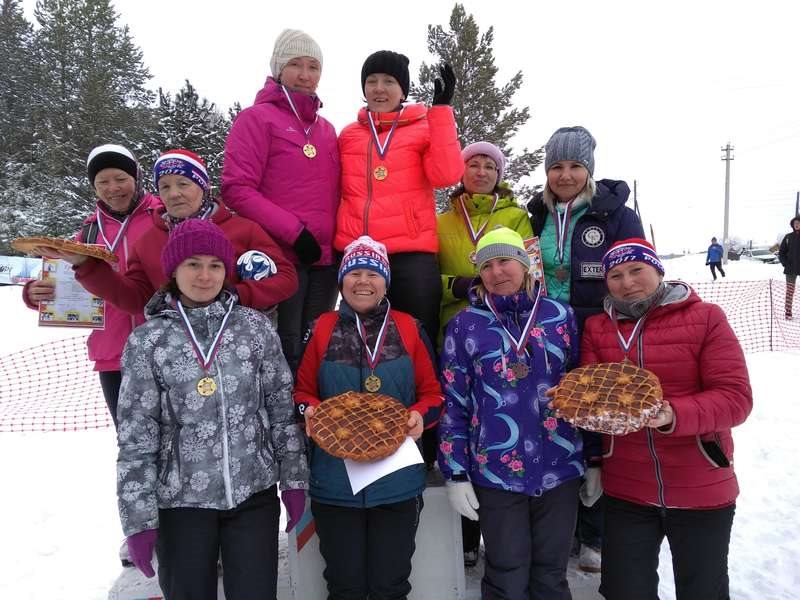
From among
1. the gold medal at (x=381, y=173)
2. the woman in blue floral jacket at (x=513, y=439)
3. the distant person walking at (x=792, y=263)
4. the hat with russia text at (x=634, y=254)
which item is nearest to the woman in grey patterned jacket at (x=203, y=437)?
the woman in blue floral jacket at (x=513, y=439)

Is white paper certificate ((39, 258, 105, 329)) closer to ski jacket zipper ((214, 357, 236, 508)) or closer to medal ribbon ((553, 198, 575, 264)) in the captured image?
ski jacket zipper ((214, 357, 236, 508))

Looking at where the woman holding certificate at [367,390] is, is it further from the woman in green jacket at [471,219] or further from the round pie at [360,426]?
the woman in green jacket at [471,219]

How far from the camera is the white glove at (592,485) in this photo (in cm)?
276

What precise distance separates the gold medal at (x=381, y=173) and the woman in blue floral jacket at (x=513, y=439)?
0.95 meters

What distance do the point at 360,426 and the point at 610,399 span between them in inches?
44.0

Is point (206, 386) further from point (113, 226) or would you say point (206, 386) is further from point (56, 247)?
point (113, 226)

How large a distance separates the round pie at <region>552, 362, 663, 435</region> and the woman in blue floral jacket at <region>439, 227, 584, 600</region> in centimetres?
32

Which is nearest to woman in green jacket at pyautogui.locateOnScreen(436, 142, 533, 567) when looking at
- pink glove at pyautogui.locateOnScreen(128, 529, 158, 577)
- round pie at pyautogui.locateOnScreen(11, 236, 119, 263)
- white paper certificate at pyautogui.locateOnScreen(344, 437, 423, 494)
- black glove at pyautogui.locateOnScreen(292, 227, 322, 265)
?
black glove at pyautogui.locateOnScreen(292, 227, 322, 265)

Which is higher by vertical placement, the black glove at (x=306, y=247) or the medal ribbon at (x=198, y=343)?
the black glove at (x=306, y=247)

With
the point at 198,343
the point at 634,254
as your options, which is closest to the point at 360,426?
the point at 198,343

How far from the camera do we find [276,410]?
2.54 meters

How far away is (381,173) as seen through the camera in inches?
129

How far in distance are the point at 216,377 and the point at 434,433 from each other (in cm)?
168

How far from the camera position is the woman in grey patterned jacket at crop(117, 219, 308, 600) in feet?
7.45
